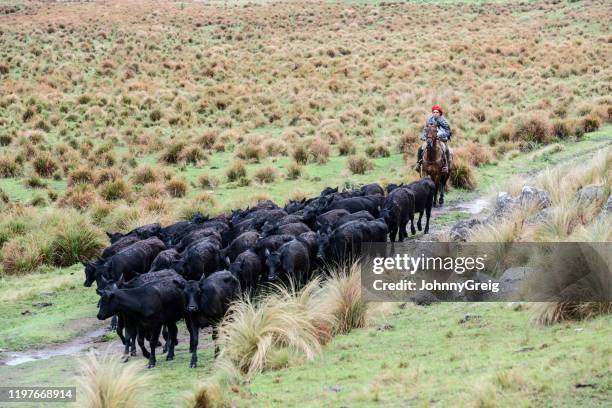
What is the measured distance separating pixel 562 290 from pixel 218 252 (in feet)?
21.5

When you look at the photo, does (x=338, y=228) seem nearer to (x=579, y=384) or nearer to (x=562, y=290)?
(x=562, y=290)

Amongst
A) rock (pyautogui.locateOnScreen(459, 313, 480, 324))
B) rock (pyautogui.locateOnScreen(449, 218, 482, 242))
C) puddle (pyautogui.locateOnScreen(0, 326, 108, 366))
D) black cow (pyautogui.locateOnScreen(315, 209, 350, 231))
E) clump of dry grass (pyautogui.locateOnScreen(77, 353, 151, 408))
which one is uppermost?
clump of dry grass (pyautogui.locateOnScreen(77, 353, 151, 408))

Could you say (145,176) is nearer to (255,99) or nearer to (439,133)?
(439,133)

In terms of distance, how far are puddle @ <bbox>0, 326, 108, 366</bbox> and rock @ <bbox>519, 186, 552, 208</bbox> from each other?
8.67 metres

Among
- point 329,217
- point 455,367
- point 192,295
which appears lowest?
point 329,217

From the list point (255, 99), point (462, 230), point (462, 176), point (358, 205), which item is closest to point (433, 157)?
point (462, 176)

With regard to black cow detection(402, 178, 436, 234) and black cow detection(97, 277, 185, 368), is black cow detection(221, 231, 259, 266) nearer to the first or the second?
black cow detection(97, 277, 185, 368)

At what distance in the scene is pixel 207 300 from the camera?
11.8 metres

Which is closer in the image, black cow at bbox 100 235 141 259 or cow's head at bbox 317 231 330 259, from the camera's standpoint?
cow's head at bbox 317 231 330 259

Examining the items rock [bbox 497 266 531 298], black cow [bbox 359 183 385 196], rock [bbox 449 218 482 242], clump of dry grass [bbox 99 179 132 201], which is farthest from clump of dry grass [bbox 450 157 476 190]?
rock [bbox 497 266 531 298]

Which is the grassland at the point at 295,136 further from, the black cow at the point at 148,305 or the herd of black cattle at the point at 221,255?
the herd of black cattle at the point at 221,255

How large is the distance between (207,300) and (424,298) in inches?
130

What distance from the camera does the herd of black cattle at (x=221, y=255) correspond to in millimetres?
11711

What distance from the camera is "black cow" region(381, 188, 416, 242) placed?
17.3 metres
